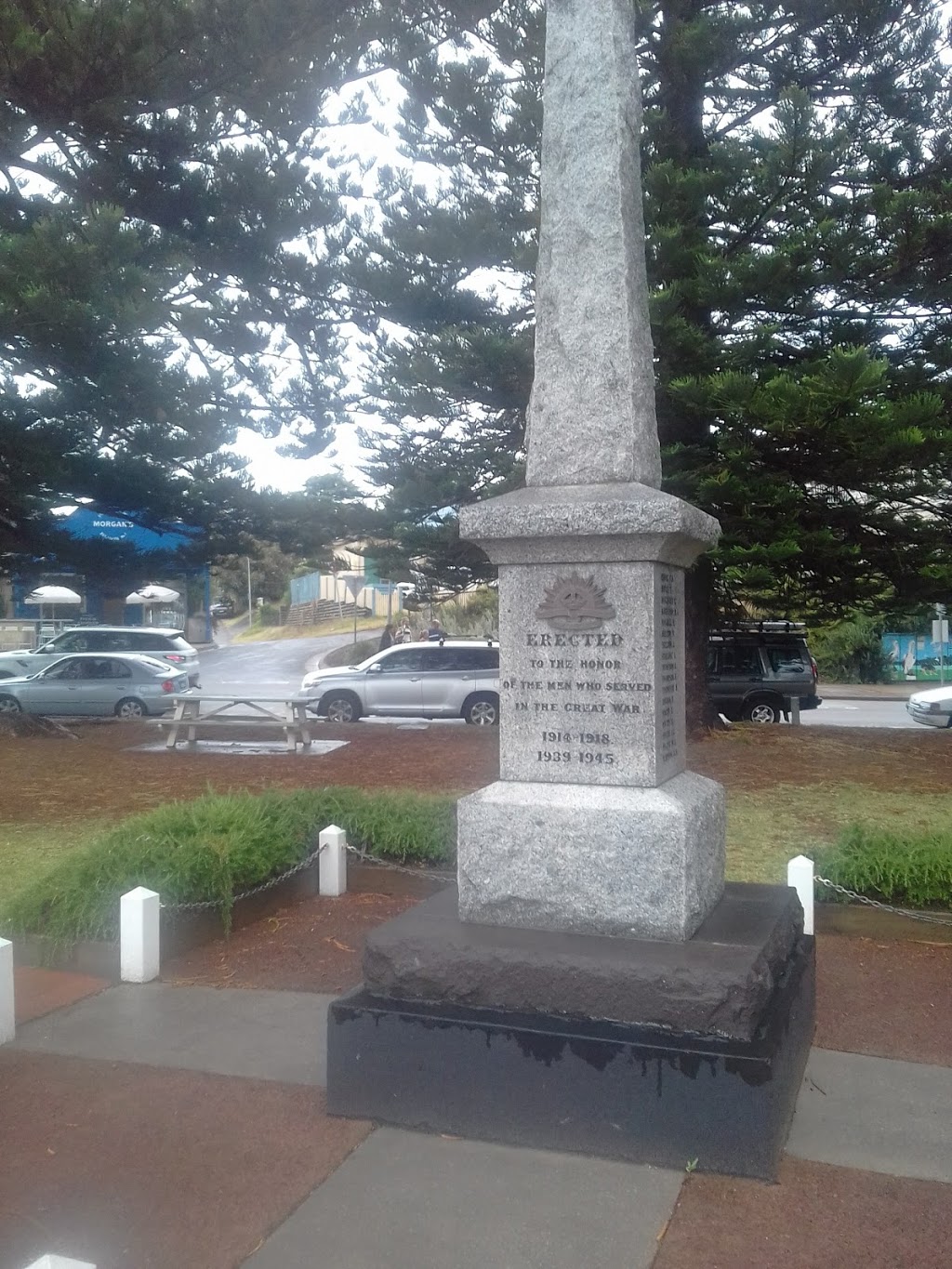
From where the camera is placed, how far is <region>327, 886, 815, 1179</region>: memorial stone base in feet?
12.8

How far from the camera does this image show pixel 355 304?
17.3m

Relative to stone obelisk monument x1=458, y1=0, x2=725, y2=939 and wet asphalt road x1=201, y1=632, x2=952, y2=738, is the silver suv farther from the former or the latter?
stone obelisk monument x1=458, y1=0, x2=725, y2=939

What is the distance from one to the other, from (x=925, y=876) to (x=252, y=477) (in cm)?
1436

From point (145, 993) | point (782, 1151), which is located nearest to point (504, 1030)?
point (782, 1151)

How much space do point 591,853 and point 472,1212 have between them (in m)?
1.48

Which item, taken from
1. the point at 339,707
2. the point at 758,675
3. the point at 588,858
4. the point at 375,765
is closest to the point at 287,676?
the point at 339,707

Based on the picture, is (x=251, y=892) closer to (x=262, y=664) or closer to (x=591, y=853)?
(x=591, y=853)

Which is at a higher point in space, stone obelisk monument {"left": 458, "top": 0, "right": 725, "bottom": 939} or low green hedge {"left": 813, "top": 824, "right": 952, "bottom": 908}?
stone obelisk monument {"left": 458, "top": 0, "right": 725, "bottom": 939}

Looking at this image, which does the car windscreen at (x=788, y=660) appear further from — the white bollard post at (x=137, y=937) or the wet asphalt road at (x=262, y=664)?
the white bollard post at (x=137, y=937)

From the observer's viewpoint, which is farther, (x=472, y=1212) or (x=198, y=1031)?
(x=198, y=1031)

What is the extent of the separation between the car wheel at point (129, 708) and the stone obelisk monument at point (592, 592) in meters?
18.2

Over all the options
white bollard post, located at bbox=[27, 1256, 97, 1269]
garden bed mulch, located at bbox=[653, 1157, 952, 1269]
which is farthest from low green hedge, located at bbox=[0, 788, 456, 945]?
white bollard post, located at bbox=[27, 1256, 97, 1269]

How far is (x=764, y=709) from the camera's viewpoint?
2269 cm

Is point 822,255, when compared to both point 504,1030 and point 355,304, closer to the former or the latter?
point 355,304
